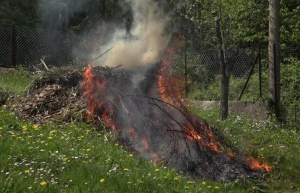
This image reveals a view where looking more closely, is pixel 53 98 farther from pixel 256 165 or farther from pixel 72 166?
pixel 256 165

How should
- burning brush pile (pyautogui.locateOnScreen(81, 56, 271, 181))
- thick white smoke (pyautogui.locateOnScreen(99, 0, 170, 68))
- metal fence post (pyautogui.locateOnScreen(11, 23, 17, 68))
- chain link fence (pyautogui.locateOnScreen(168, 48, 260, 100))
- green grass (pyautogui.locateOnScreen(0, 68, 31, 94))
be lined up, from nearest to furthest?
1. burning brush pile (pyautogui.locateOnScreen(81, 56, 271, 181))
2. thick white smoke (pyautogui.locateOnScreen(99, 0, 170, 68))
3. green grass (pyautogui.locateOnScreen(0, 68, 31, 94))
4. metal fence post (pyautogui.locateOnScreen(11, 23, 17, 68))
5. chain link fence (pyautogui.locateOnScreen(168, 48, 260, 100))

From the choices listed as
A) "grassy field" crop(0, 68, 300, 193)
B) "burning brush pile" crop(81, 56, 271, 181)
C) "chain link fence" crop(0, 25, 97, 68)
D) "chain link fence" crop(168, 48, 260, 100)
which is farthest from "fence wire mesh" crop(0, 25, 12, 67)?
"grassy field" crop(0, 68, 300, 193)

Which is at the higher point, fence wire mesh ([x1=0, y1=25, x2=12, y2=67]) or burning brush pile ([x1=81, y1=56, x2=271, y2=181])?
fence wire mesh ([x1=0, y1=25, x2=12, y2=67])

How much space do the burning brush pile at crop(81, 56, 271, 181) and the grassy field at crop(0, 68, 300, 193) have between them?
0.42 m

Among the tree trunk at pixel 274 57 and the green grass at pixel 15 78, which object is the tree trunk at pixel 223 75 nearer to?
the tree trunk at pixel 274 57

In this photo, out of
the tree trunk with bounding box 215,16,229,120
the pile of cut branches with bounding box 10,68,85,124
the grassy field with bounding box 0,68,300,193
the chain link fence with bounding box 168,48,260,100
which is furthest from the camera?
the chain link fence with bounding box 168,48,260,100

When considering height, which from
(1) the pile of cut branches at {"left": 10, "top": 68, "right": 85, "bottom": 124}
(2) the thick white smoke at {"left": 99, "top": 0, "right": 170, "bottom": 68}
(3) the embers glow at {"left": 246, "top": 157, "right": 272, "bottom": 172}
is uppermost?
(2) the thick white smoke at {"left": 99, "top": 0, "right": 170, "bottom": 68}

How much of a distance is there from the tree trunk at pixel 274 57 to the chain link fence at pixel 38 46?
31.1 ft

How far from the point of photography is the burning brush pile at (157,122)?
923 centimetres

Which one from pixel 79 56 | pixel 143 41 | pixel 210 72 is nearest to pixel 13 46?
pixel 79 56

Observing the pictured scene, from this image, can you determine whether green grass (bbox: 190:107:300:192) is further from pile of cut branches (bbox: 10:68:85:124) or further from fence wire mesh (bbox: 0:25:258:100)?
fence wire mesh (bbox: 0:25:258:100)

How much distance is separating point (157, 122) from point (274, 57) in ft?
19.1

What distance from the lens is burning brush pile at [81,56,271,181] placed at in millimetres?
9234

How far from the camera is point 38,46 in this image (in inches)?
918
